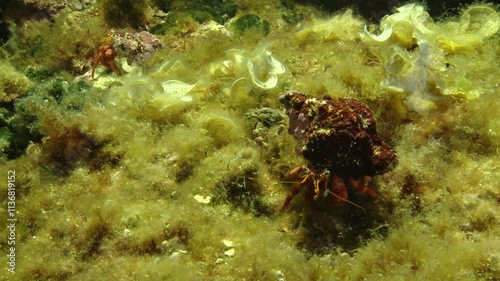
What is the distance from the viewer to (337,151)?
152 inches

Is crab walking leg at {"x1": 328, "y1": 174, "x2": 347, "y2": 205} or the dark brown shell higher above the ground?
the dark brown shell

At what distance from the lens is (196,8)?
898cm

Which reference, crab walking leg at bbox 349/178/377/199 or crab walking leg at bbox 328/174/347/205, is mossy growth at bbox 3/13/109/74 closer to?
crab walking leg at bbox 328/174/347/205

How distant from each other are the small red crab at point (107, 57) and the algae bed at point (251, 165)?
462mm

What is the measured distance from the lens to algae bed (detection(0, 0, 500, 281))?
375cm

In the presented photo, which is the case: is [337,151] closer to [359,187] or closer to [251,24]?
[359,187]

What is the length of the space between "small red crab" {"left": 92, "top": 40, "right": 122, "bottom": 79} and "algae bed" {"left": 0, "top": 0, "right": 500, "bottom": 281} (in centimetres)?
46

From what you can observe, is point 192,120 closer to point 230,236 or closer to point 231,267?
point 230,236

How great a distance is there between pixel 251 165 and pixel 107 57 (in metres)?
4.09

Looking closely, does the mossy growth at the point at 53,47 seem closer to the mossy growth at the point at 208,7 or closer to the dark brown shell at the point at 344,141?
the mossy growth at the point at 208,7

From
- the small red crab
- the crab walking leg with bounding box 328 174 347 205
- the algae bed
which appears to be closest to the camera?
the algae bed

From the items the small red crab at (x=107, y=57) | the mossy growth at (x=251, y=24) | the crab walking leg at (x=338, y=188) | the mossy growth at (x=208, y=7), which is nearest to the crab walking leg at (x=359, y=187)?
the crab walking leg at (x=338, y=188)

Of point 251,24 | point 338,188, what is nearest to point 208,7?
point 251,24

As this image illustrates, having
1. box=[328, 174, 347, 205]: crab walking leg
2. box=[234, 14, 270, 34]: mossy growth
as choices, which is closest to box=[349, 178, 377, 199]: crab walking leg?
box=[328, 174, 347, 205]: crab walking leg
